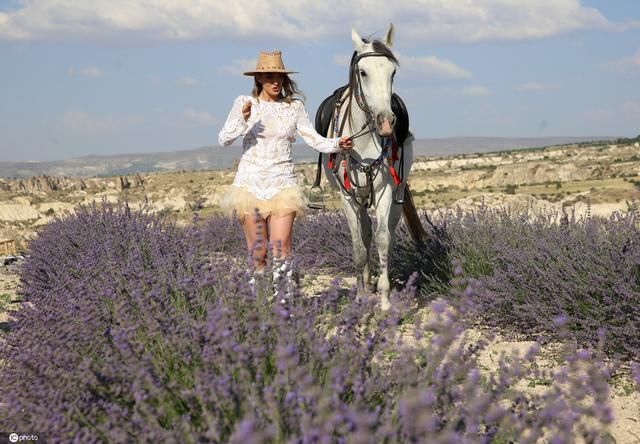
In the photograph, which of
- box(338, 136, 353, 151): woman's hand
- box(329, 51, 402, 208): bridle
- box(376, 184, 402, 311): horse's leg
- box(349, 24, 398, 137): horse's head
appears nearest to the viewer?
box(349, 24, 398, 137): horse's head

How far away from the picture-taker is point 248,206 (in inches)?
187

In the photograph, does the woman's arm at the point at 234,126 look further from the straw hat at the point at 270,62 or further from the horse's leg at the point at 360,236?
the horse's leg at the point at 360,236

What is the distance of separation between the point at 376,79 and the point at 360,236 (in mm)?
1510

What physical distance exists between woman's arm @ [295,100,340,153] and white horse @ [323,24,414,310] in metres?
0.33

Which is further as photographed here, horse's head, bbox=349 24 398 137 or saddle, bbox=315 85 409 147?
saddle, bbox=315 85 409 147

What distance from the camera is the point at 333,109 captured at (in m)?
5.76

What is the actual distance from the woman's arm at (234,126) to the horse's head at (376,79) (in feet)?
2.97

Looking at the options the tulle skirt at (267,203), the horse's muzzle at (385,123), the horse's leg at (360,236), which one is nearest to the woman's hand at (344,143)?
the horse's muzzle at (385,123)

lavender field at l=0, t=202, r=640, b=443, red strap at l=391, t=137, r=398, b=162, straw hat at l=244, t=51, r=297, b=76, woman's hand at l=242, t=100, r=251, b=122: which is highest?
straw hat at l=244, t=51, r=297, b=76

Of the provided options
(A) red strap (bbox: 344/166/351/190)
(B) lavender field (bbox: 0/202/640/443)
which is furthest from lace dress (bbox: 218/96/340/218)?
(B) lavender field (bbox: 0/202/640/443)

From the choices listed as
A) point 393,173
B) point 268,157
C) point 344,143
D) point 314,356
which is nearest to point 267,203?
point 268,157

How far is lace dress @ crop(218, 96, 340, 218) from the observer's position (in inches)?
186

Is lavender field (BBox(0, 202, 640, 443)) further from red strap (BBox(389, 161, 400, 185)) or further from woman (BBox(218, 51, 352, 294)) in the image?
red strap (BBox(389, 161, 400, 185))

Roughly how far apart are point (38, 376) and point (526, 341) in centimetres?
339
